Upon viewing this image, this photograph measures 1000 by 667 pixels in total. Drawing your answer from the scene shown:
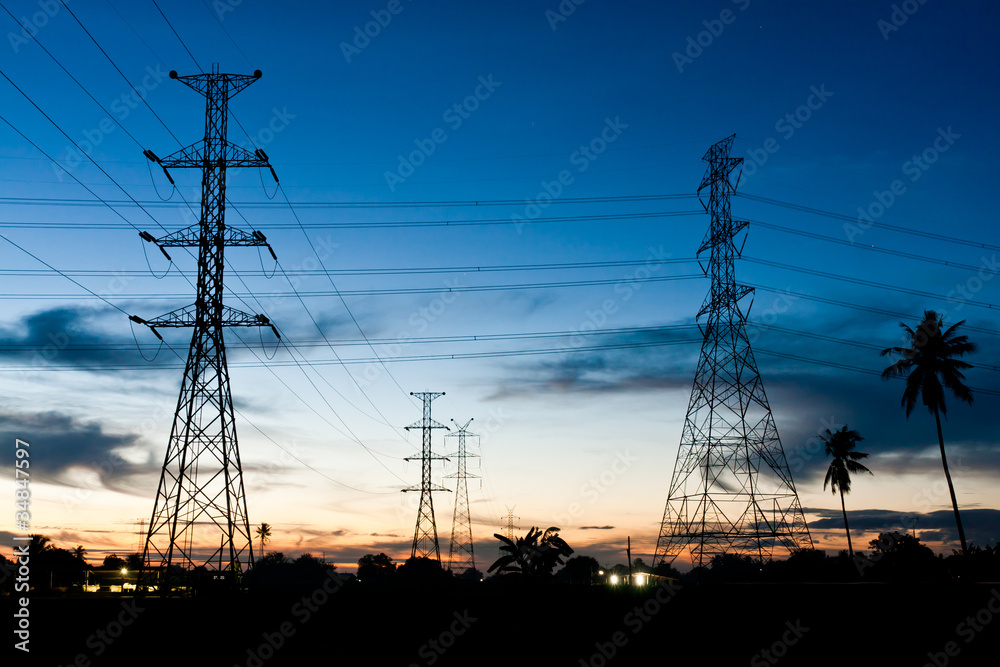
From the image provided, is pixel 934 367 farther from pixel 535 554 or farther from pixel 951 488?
pixel 535 554

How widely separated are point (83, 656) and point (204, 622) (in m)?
4.11

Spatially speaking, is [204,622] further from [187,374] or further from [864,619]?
[864,619]

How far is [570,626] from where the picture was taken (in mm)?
34031

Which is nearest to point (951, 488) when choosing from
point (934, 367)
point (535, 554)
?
point (934, 367)

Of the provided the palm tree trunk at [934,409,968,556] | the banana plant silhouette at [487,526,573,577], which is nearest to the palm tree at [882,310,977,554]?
the palm tree trunk at [934,409,968,556]

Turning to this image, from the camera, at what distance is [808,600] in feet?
113

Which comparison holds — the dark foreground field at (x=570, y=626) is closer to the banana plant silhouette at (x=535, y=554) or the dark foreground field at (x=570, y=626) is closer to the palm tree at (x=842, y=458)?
the banana plant silhouette at (x=535, y=554)

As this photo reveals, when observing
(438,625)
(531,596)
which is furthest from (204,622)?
(531,596)

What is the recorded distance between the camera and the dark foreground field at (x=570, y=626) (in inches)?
1167

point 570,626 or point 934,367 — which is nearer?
point 570,626

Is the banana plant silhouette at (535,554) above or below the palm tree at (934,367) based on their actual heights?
below

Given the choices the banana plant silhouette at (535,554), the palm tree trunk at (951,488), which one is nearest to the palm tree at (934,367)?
the palm tree trunk at (951,488)

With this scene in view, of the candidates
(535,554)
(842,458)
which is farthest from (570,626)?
(842,458)

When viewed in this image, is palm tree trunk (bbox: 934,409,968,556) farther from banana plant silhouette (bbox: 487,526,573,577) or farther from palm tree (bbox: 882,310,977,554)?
banana plant silhouette (bbox: 487,526,573,577)
